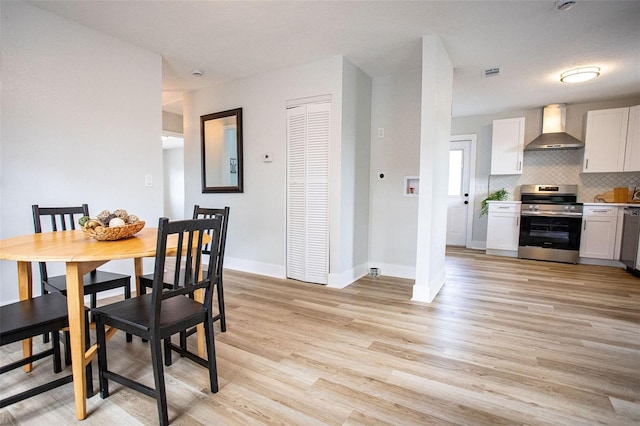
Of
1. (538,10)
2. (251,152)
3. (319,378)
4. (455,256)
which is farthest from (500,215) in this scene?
(319,378)

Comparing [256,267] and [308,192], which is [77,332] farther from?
[256,267]

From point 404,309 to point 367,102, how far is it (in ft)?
8.31

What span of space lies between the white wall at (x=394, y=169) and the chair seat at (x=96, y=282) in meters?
2.89

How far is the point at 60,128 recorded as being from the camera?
2.69 meters

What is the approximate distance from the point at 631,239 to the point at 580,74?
242 centimetres

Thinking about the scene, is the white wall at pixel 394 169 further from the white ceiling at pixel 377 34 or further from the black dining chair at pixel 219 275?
the black dining chair at pixel 219 275

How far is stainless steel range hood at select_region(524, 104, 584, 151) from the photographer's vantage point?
493cm

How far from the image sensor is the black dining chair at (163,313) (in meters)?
1.33

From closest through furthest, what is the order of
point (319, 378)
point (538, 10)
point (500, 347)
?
1. point (319, 378)
2. point (500, 347)
3. point (538, 10)

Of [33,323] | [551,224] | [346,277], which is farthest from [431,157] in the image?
[551,224]

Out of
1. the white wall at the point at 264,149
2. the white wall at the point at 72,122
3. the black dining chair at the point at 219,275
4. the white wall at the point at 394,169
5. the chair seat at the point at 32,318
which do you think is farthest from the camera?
the white wall at the point at 394,169

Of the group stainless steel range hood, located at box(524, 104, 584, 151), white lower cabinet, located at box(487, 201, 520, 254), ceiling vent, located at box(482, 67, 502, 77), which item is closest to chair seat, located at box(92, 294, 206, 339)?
ceiling vent, located at box(482, 67, 502, 77)

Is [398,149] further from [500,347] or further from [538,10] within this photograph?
[500,347]

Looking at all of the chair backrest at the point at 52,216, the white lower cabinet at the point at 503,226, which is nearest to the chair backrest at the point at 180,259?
the chair backrest at the point at 52,216
